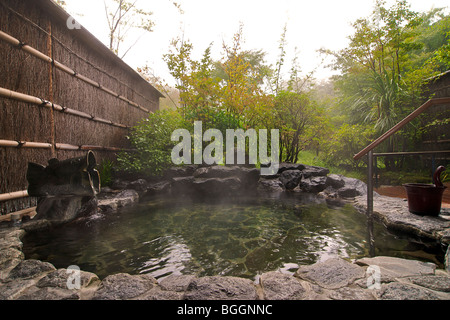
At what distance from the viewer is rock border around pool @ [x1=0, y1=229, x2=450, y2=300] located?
1.51 metres

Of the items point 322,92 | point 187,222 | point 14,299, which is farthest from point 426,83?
point 322,92

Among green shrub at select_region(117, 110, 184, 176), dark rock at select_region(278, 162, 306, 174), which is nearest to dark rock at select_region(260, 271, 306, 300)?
green shrub at select_region(117, 110, 184, 176)

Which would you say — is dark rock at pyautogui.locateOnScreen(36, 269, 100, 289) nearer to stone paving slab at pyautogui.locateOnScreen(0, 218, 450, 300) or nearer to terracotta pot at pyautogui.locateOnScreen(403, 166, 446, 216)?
stone paving slab at pyautogui.locateOnScreen(0, 218, 450, 300)

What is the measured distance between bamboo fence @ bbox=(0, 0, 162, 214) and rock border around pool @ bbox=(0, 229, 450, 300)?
2.47m

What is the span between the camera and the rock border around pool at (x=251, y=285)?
59.4 inches

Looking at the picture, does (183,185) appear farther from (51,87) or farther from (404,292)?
(404,292)

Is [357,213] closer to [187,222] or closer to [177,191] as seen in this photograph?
[187,222]

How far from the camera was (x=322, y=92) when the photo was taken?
28328mm

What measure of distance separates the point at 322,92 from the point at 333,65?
16.1m

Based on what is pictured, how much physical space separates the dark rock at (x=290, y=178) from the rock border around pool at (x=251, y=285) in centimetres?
521

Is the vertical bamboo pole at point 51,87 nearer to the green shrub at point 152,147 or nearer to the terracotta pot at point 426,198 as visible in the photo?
the green shrub at point 152,147

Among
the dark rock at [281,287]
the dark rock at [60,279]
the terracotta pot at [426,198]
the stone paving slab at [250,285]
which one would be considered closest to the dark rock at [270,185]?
the terracotta pot at [426,198]

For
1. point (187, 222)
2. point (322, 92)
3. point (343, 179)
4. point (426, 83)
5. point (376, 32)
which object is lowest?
point (187, 222)
